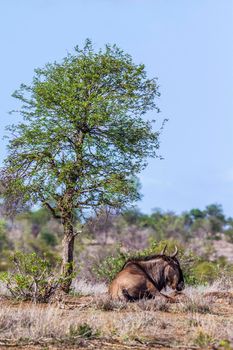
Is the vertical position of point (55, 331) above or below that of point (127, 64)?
below

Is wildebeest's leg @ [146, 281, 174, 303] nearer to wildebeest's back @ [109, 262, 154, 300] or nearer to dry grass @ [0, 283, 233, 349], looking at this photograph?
wildebeest's back @ [109, 262, 154, 300]

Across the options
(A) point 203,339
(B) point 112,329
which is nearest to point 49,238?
(B) point 112,329

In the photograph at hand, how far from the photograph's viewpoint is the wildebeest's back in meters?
14.7

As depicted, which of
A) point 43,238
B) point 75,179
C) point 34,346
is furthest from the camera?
point 43,238

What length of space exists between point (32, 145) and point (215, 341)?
29.3ft

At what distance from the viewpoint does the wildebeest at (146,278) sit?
48.3ft

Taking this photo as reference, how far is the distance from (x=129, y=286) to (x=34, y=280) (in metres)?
2.22

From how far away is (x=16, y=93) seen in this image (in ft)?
58.4

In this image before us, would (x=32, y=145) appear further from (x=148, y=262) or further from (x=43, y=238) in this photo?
(x=43, y=238)

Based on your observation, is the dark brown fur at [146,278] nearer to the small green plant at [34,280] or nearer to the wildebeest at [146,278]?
the wildebeest at [146,278]

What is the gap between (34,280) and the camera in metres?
13.8

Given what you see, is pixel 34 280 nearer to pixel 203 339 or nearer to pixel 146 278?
pixel 146 278

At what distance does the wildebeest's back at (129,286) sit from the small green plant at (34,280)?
1.31 metres

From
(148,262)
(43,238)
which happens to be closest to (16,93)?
(148,262)
